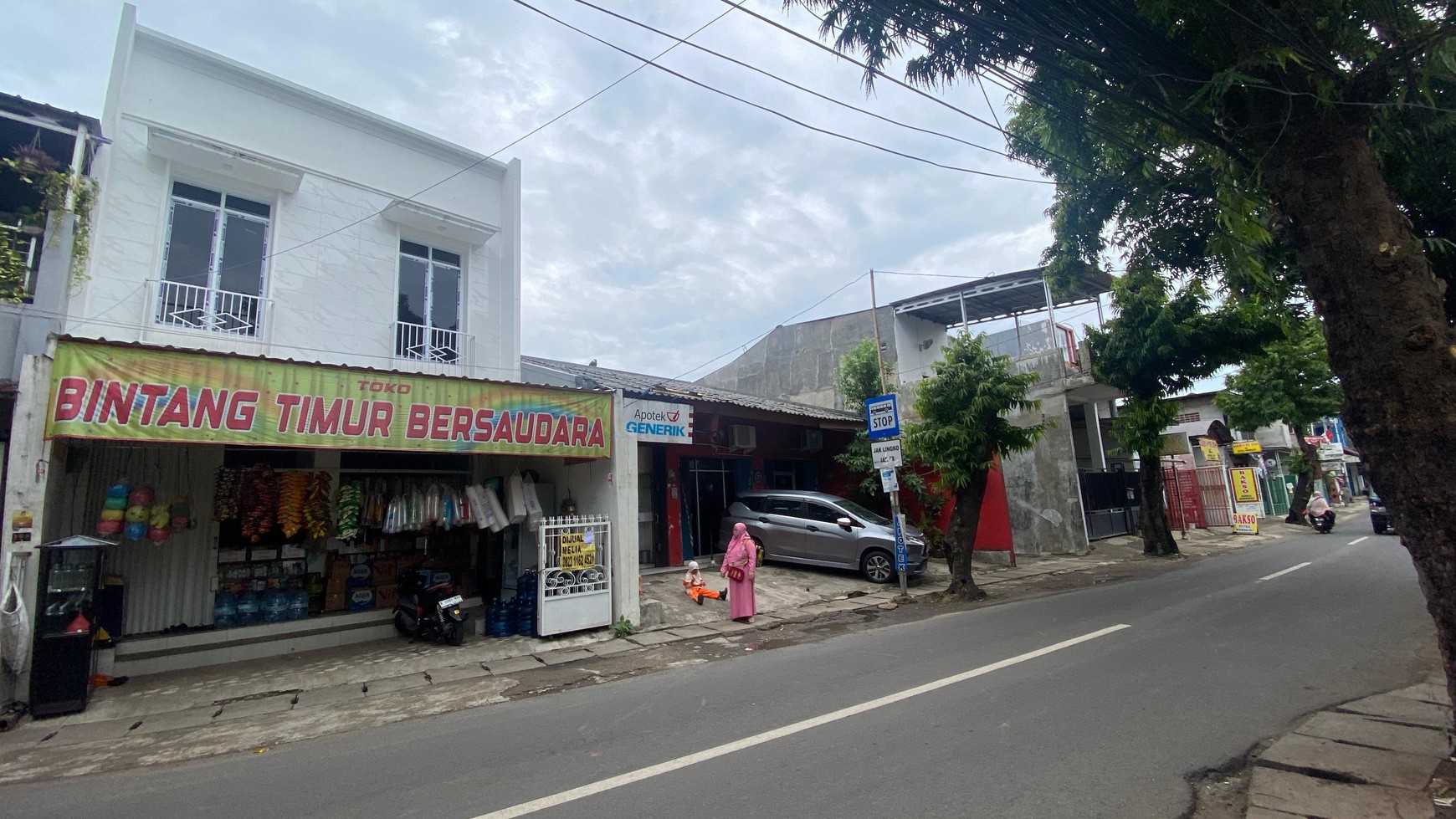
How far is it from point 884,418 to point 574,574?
6058 mm

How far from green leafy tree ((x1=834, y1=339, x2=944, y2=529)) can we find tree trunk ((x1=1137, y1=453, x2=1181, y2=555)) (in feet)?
18.4

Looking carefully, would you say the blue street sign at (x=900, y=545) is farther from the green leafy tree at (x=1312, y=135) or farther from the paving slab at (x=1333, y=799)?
the paving slab at (x=1333, y=799)

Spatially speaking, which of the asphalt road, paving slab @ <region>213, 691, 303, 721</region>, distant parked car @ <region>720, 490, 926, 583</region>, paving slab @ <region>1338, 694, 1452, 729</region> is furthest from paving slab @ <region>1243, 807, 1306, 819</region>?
distant parked car @ <region>720, 490, 926, 583</region>

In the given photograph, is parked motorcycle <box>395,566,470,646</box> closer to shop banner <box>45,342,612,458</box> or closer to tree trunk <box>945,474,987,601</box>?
shop banner <box>45,342,612,458</box>

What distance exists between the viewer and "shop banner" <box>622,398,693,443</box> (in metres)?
11.6

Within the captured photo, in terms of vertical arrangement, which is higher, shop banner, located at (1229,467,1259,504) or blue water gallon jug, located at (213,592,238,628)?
shop banner, located at (1229,467,1259,504)

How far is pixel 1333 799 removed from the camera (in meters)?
3.59

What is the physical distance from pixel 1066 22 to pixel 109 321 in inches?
429

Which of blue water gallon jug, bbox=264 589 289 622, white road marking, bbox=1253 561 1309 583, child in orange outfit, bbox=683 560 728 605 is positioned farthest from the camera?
white road marking, bbox=1253 561 1309 583

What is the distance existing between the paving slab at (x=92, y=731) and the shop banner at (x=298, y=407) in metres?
2.59

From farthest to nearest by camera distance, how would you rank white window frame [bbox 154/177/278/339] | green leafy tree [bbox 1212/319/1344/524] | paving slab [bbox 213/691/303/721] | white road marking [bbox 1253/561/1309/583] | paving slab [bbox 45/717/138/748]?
green leafy tree [bbox 1212/319/1344/524], white road marking [bbox 1253/561/1309/583], white window frame [bbox 154/177/278/339], paving slab [bbox 213/691/303/721], paving slab [bbox 45/717/138/748]

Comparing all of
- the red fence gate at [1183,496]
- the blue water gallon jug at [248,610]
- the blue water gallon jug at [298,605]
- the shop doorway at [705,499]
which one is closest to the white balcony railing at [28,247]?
the blue water gallon jug at [248,610]

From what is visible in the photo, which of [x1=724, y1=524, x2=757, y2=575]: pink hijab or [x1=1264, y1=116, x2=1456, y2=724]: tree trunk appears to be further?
[x1=724, y1=524, x2=757, y2=575]: pink hijab

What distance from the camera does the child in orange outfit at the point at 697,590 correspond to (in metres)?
11.0
